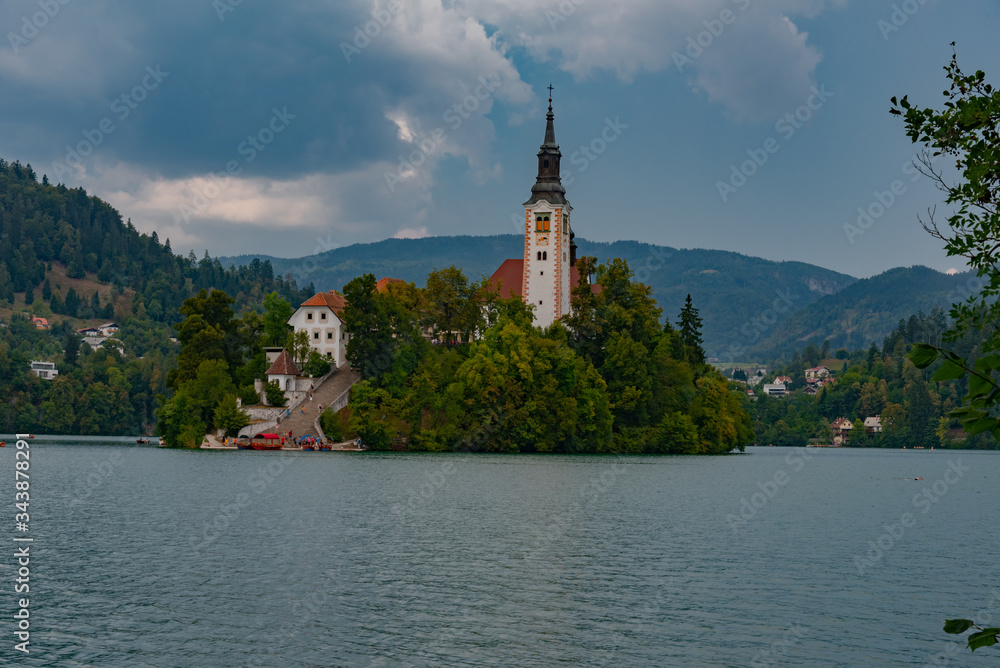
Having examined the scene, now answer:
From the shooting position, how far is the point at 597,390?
101250mm

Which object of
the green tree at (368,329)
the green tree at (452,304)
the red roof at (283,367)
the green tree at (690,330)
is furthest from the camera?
the green tree at (690,330)

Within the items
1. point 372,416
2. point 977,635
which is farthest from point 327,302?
point 977,635

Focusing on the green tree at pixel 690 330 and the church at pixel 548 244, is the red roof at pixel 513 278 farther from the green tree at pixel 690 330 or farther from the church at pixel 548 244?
the green tree at pixel 690 330

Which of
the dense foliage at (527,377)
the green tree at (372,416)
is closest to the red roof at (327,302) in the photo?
the dense foliage at (527,377)

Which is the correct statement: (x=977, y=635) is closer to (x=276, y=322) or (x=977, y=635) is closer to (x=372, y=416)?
(x=372, y=416)

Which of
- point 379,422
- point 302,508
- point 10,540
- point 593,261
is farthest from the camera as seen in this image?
point 593,261

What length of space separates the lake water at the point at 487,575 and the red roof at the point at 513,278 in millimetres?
57047

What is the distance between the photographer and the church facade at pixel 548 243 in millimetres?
113062

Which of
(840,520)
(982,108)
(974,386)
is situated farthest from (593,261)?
(974,386)

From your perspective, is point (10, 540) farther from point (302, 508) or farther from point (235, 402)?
point (235, 402)

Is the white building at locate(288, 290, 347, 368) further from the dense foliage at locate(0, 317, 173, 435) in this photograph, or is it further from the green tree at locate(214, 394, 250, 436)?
the dense foliage at locate(0, 317, 173, 435)

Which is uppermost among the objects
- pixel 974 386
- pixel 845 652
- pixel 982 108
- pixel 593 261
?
pixel 593 261

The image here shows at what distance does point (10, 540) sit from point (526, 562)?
19114 millimetres

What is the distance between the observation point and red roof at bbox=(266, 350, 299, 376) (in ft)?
341
